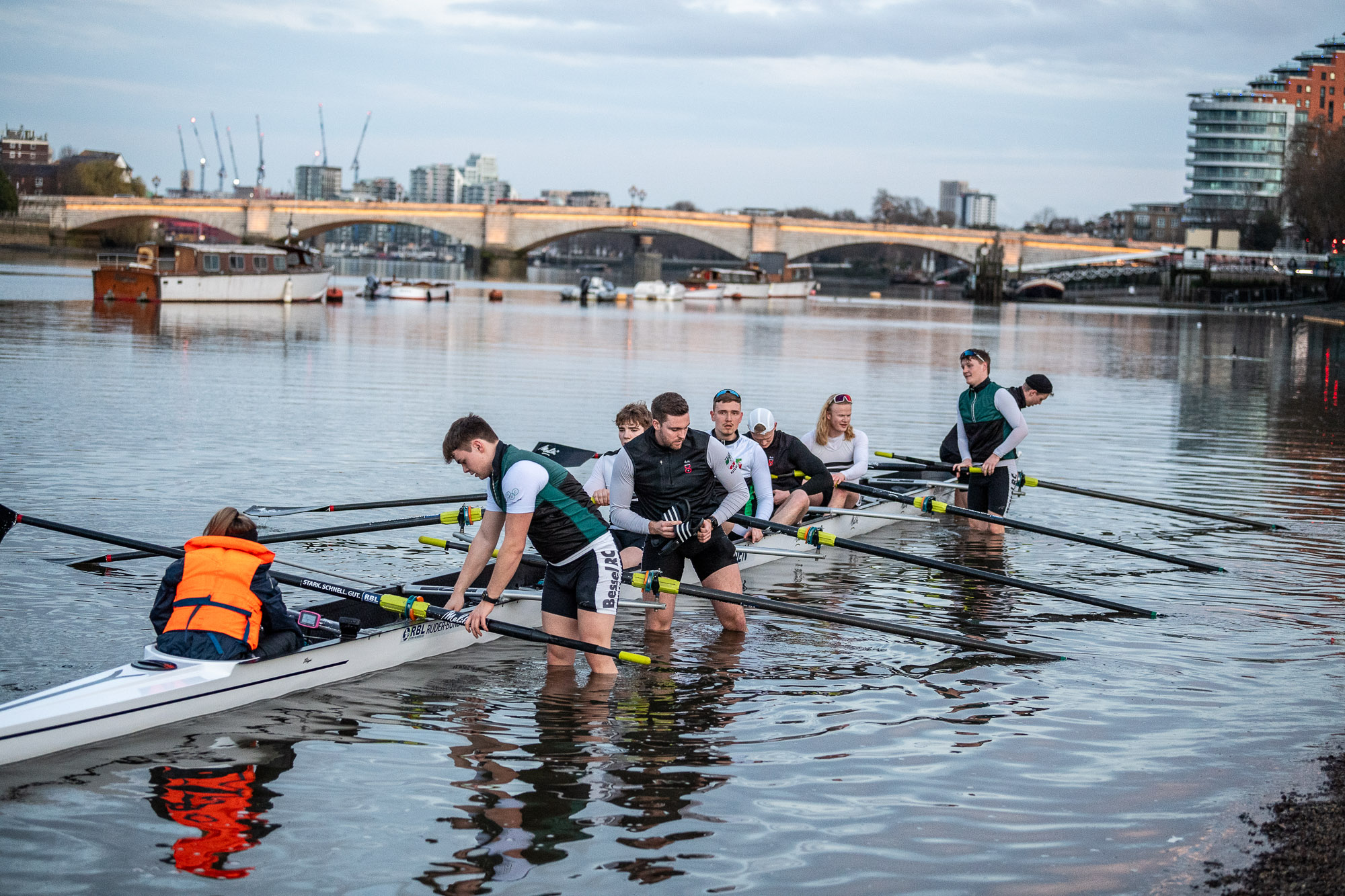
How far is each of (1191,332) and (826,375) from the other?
1353 inches

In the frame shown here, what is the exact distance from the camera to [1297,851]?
20.5ft

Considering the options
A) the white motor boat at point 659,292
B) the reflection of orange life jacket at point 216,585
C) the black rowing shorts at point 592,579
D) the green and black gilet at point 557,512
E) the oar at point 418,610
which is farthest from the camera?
the white motor boat at point 659,292

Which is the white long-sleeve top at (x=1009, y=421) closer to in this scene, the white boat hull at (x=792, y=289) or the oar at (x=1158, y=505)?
the oar at (x=1158, y=505)

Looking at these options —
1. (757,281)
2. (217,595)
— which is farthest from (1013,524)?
(757,281)

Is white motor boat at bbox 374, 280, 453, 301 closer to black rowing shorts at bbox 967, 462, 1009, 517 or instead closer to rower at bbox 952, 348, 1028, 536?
rower at bbox 952, 348, 1028, 536

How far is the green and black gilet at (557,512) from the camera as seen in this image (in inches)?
305

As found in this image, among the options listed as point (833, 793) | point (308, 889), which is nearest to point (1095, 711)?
point (833, 793)

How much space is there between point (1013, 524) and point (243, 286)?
169 ft

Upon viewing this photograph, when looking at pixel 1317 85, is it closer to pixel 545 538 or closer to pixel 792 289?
pixel 792 289

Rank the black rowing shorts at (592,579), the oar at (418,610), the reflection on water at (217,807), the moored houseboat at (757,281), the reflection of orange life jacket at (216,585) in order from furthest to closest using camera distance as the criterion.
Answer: the moored houseboat at (757,281) → the black rowing shorts at (592,579) → the oar at (418,610) → the reflection of orange life jacket at (216,585) → the reflection on water at (217,807)

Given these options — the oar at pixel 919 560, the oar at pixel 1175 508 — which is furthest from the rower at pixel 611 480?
the oar at pixel 1175 508

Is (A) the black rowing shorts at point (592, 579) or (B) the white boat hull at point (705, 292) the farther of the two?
(B) the white boat hull at point (705, 292)

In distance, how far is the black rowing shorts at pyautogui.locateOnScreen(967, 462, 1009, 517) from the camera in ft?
44.4

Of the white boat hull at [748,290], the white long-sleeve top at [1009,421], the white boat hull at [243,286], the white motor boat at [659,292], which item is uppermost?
the white boat hull at [748,290]
